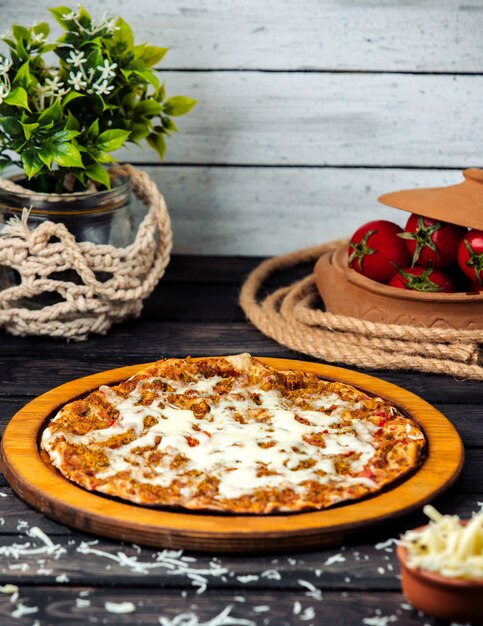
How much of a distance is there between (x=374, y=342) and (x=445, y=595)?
2.56 ft

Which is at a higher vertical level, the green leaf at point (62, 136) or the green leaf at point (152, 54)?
the green leaf at point (152, 54)

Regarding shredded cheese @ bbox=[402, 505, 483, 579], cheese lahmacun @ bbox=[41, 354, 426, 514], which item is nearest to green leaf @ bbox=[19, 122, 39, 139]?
cheese lahmacun @ bbox=[41, 354, 426, 514]

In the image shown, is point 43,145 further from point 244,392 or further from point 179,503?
point 179,503

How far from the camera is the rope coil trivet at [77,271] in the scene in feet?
5.53

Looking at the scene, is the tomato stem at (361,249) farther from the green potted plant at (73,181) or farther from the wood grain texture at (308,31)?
the wood grain texture at (308,31)

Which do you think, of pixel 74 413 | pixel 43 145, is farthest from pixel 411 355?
pixel 43 145

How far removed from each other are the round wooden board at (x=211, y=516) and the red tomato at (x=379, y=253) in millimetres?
510

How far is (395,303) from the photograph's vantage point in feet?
5.56

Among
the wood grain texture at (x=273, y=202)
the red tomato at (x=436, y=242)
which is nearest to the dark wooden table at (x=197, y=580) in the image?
the red tomato at (x=436, y=242)

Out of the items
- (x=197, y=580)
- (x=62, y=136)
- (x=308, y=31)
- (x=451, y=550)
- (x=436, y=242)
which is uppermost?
(x=308, y=31)

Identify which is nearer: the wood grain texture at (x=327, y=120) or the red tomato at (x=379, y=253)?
the red tomato at (x=379, y=253)

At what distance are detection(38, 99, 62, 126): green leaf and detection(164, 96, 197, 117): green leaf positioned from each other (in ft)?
0.94

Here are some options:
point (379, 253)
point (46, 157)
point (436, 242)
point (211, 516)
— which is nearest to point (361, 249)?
point (379, 253)

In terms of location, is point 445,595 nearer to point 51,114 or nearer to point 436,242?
point 436,242
